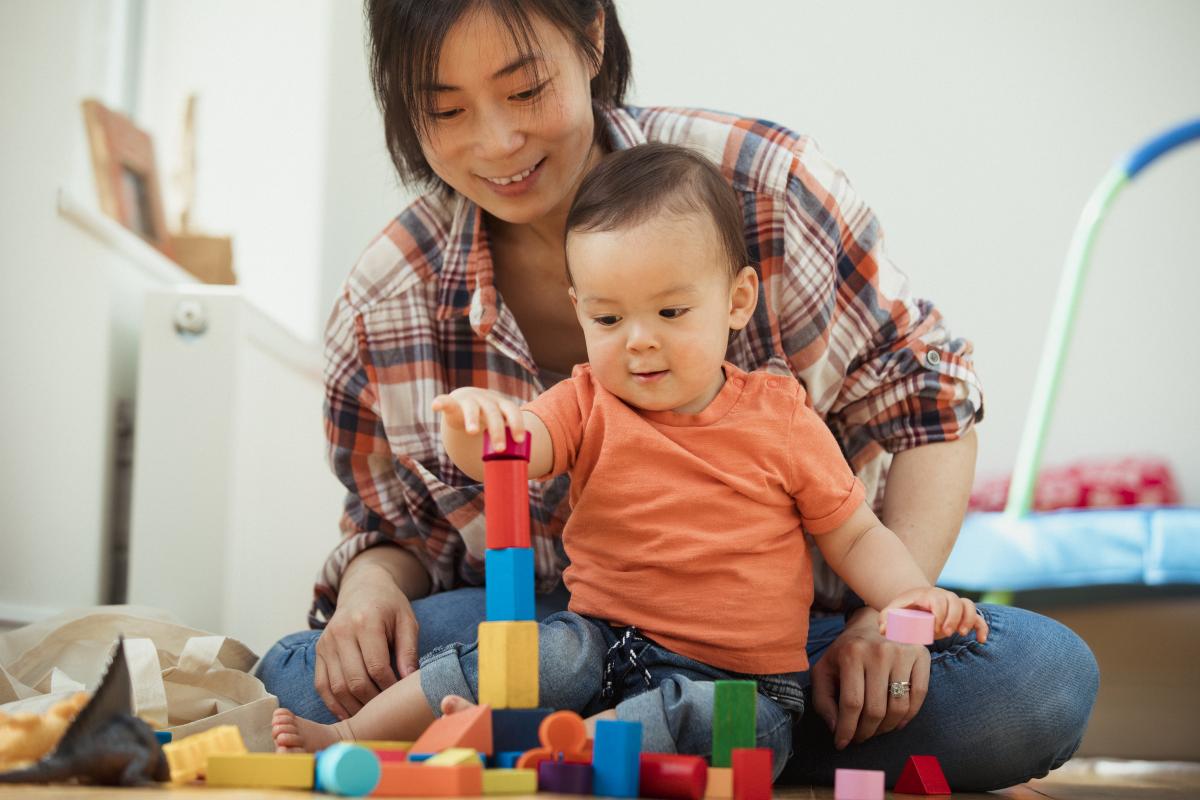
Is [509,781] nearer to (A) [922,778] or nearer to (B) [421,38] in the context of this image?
(A) [922,778]

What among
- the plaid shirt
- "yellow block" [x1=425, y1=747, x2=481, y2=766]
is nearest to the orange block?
"yellow block" [x1=425, y1=747, x2=481, y2=766]

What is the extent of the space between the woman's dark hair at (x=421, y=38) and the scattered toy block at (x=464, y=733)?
0.65 meters

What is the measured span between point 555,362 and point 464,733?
680mm

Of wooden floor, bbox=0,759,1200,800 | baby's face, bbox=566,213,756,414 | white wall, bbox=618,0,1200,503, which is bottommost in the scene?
wooden floor, bbox=0,759,1200,800

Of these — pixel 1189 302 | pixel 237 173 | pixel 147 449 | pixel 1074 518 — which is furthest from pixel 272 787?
pixel 1189 302

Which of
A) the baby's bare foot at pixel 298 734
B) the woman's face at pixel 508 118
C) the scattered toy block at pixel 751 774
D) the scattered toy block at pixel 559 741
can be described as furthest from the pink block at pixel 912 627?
the woman's face at pixel 508 118

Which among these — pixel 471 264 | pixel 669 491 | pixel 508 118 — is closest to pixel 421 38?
pixel 508 118

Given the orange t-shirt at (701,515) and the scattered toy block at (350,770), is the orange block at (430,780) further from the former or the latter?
the orange t-shirt at (701,515)

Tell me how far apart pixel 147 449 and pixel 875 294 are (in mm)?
1194

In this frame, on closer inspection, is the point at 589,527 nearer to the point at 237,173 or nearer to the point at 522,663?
the point at 522,663

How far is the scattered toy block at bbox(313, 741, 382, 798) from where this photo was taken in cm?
81

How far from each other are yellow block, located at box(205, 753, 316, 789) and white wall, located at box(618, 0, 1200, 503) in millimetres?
2599

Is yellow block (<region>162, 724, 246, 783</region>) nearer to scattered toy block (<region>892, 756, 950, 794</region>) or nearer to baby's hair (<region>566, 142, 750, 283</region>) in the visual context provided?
baby's hair (<region>566, 142, 750, 283</region>)

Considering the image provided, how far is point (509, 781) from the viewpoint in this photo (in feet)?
2.73
